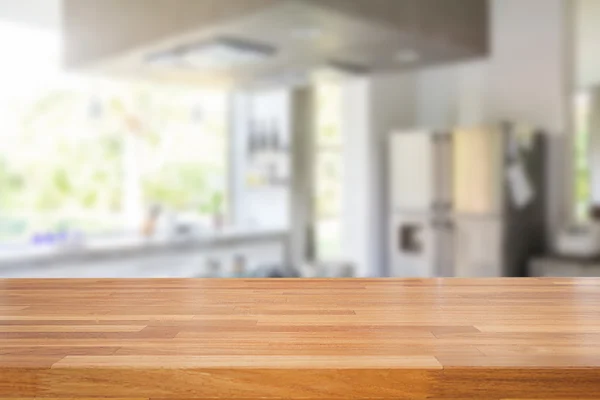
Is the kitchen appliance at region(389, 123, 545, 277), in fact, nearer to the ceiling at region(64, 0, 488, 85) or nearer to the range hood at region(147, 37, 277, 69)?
the ceiling at region(64, 0, 488, 85)

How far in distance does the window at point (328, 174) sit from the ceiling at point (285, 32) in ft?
10.4

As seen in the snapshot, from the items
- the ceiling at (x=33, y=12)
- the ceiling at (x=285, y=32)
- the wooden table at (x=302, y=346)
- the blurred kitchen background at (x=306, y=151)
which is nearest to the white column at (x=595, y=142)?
the blurred kitchen background at (x=306, y=151)

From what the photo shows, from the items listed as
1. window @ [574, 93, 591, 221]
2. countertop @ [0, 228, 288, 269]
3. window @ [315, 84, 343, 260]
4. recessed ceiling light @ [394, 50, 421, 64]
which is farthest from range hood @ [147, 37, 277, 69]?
window @ [315, 84, 343, 260]

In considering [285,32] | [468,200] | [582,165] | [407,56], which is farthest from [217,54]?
→ [582,165]

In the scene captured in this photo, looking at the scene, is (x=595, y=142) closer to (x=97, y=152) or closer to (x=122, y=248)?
(x=122, y=248)

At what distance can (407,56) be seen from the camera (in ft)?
8.69

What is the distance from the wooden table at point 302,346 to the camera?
384mm

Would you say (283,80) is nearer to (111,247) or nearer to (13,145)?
(111,247)

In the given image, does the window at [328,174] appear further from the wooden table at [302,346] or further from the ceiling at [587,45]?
the wooden table at [302,346]

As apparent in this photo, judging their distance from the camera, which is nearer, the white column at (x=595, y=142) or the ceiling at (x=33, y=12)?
the ceiling at (x=33, y=12)

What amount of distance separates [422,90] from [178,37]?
3.98 m

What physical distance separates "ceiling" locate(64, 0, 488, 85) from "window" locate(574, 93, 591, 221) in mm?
2616

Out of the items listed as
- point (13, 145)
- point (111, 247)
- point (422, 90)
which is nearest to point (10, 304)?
point (111, 247)

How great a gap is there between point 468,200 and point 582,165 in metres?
1.10
